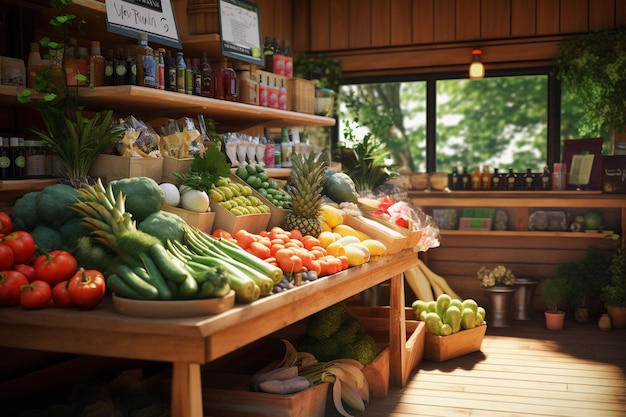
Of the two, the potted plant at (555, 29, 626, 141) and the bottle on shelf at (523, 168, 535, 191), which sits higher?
the potted plant at (555, 29, 626, 141)

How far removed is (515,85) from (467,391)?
3689 mm

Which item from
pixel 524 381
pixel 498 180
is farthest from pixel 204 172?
pixel 498 180

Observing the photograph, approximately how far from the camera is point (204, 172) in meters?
3.33

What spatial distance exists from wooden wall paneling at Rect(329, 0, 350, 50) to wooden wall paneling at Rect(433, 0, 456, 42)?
2.82ft

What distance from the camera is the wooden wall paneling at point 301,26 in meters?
7.21

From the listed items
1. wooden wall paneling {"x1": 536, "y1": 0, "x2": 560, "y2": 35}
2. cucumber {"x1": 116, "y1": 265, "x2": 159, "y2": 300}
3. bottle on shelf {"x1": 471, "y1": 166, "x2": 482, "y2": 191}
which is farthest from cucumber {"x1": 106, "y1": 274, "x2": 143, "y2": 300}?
wooden wall paneling {"x1": 536, "y1": 0, "x2": 560, "y2": 35}

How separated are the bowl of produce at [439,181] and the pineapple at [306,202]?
3.09 meters

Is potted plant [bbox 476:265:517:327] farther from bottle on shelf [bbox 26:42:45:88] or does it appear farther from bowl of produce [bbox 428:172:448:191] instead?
bottle on shelf [bbox 26:42:45:88]

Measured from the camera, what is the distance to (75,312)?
2279 mm

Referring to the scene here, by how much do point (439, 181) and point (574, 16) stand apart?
6.10 ft

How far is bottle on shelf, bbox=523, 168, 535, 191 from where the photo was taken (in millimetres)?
6473

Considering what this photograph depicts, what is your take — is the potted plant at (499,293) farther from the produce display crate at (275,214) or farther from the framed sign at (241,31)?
the produce display crate at (275,214)

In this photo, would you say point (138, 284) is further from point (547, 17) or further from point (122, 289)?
point (547, 17)

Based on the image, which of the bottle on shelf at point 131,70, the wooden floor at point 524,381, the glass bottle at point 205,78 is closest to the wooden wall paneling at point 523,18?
the wooden floor at point 524,381
